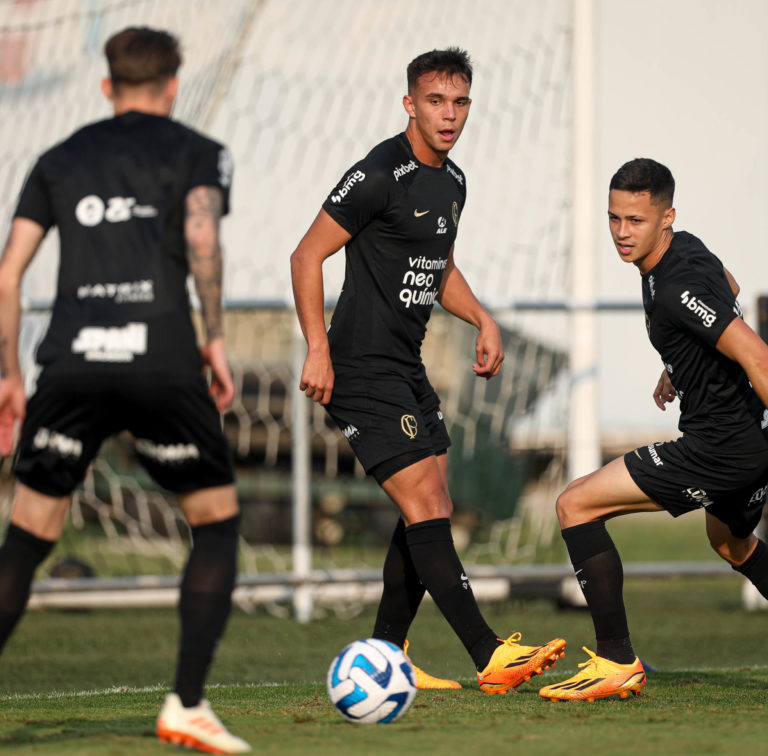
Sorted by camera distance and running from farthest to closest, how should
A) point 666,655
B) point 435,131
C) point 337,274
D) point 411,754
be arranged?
point 337,274
point 666,655
point 435,131
point 411,754

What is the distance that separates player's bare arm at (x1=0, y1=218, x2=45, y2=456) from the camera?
329 centimetres

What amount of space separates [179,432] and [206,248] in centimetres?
49

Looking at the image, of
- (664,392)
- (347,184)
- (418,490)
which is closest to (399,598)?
(418,490)

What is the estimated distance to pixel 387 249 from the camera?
4.66 metres

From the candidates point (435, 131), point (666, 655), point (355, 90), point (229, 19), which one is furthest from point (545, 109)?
point (435, 131)

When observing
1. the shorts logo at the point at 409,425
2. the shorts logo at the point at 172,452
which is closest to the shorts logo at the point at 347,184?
the shorts logo at the point at 409,425

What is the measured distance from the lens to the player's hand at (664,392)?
501cm

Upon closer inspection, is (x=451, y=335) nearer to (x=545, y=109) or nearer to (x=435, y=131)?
(x=545, y=109)

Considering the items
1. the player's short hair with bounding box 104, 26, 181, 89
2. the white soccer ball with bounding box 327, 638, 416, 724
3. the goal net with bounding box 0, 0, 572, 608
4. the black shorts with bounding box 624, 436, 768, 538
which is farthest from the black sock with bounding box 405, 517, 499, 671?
the goal net with bounding box 0, 0, 572, 608

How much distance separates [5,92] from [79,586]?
4.47 metres

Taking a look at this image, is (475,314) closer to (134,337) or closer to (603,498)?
(603,498)

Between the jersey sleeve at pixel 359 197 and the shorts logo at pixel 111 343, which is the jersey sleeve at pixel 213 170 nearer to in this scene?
the shorts logo at pixel 111 343

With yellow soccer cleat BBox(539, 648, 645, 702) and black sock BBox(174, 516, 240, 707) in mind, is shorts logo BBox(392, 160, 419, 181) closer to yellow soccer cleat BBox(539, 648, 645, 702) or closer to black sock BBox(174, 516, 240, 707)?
black sock BBox(174, 516, 240, 707)

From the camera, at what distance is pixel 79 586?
7992mm
